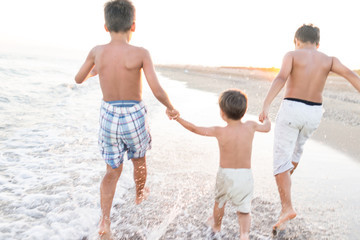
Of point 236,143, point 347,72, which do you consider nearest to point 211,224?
point 236,143

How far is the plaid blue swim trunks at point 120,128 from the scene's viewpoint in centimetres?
238

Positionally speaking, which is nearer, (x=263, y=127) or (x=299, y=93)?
(x=263, y=127)

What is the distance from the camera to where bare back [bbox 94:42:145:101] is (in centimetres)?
228

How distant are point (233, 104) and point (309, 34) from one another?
1.27 metres

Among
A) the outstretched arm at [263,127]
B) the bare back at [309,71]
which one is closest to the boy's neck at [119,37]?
the outstretched arm at [263,127]

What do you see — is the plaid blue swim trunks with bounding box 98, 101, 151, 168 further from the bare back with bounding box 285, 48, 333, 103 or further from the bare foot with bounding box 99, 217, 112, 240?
the bare back with bounding box 285, 48, 333, 103

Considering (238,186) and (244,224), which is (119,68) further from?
(244,224)

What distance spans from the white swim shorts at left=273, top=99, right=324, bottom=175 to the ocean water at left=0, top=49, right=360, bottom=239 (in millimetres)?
678

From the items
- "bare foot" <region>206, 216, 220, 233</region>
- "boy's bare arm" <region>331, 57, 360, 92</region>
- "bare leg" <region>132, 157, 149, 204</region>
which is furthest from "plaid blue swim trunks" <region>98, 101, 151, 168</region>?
"boy's bare arm" <region>331, 57, 360, 92</region>

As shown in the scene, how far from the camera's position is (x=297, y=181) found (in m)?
3.81

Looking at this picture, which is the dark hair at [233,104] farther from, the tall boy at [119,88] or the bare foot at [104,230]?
the bare foot at [104,230]

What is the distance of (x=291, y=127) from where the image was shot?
8.77 ft

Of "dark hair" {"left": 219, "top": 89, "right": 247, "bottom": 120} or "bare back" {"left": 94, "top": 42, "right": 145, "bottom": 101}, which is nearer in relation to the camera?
"dark hair" {"left": 219, "top": 89, "right": 247, "bottom": 120}

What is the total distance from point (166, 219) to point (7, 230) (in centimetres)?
149
